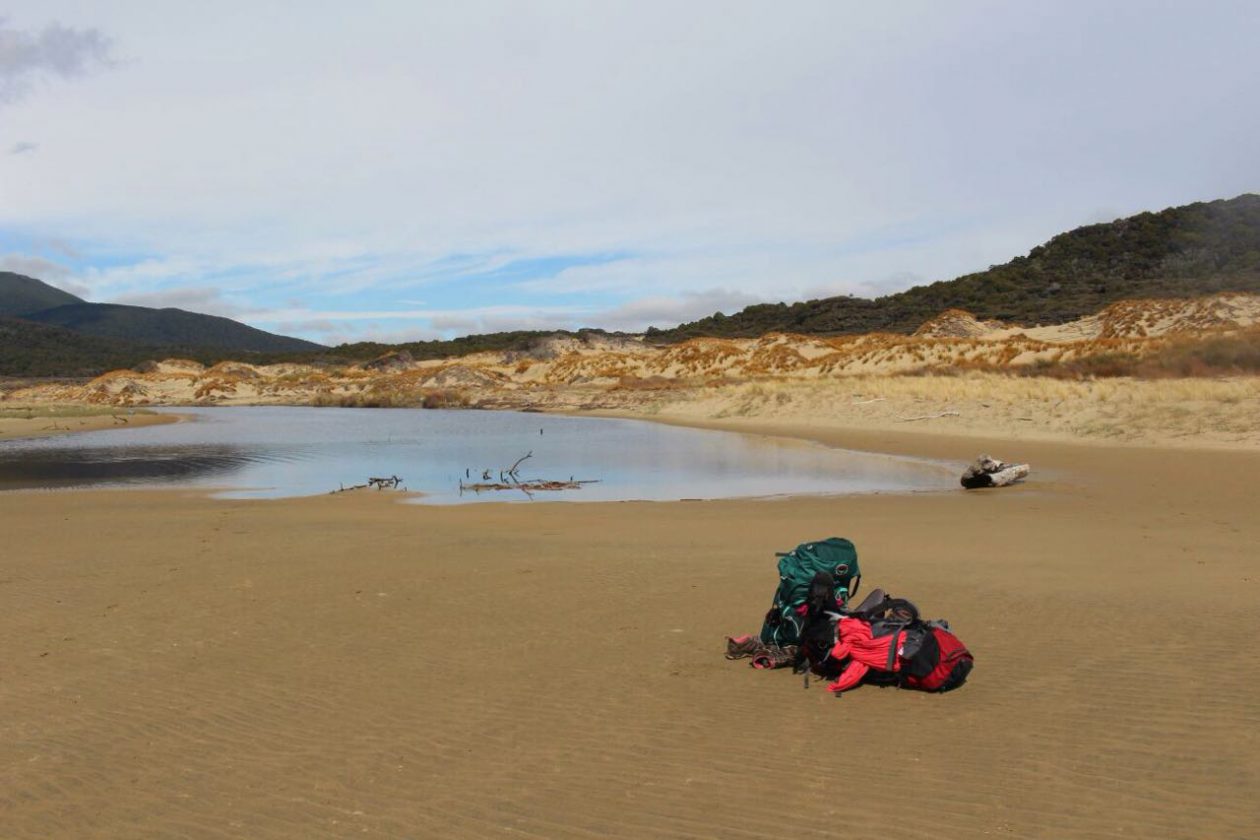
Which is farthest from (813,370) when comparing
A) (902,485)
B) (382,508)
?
(382,508)

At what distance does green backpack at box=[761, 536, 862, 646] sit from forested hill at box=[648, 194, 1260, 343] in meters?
70.4

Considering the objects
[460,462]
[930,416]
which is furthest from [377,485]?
[930,416]

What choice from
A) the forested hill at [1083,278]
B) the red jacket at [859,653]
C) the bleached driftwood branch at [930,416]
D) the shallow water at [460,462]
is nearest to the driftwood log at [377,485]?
the shallow water at [460,462]

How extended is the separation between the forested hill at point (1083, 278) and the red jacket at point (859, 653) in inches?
2795

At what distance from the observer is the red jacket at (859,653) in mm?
5691

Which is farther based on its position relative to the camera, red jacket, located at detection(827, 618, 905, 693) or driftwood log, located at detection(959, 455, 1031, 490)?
driftwood log, located at detection(959, 455, 1031, 490)

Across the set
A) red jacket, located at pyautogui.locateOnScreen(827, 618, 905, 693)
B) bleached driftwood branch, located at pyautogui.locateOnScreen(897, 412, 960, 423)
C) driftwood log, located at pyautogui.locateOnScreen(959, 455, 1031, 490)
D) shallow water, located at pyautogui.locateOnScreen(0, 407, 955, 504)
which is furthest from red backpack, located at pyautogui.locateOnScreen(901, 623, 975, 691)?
bleached driftwood branch, located at pyautogui.locateOnScreen(897, 412, 960, 423)

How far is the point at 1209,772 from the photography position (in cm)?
428

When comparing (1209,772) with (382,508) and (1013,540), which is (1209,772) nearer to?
(1013,540)

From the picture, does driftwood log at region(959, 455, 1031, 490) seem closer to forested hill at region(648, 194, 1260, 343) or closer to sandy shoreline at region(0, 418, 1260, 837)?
sandy shoreline at region(0, 418, 1260, 837)

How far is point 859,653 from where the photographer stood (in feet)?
19.0

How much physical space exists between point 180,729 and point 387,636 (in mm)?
2075

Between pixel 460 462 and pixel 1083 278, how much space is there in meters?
85.1

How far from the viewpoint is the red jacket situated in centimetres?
569
